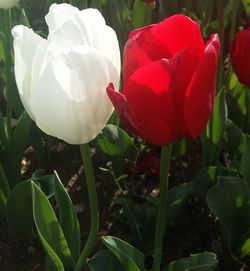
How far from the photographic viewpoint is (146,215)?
1106 mm

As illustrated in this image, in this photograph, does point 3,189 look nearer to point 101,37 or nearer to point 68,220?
point 68,220

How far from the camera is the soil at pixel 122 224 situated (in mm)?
1197

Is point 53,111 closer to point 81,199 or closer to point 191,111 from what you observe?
point 191,111

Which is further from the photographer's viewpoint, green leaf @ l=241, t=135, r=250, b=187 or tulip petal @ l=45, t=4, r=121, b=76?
green leaf @ l=241, t=135, r=250, b=187

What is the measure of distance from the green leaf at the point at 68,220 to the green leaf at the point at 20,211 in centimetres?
11

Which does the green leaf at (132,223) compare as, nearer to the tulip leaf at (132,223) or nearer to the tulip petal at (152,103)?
the tulip leaf at (132,223)

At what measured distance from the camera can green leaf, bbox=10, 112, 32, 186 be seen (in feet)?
3.71

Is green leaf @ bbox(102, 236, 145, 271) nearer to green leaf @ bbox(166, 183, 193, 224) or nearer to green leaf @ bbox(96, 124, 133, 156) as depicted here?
green leaf @ bbox(166, 183, 193, 224)

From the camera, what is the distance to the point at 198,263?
87 cm

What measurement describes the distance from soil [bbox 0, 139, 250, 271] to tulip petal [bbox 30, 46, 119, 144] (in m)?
0.56

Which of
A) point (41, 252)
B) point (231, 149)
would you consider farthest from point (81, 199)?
point (231, 149)

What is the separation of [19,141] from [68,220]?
296 millimetres

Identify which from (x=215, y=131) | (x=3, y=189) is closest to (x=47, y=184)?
(x=3, y=189)

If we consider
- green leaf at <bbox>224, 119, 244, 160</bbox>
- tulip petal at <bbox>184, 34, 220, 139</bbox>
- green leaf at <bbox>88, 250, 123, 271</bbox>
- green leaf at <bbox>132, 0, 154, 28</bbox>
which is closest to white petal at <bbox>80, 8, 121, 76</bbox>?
tulip petal at <bbox>184, 34, 220, 139</bbox>
